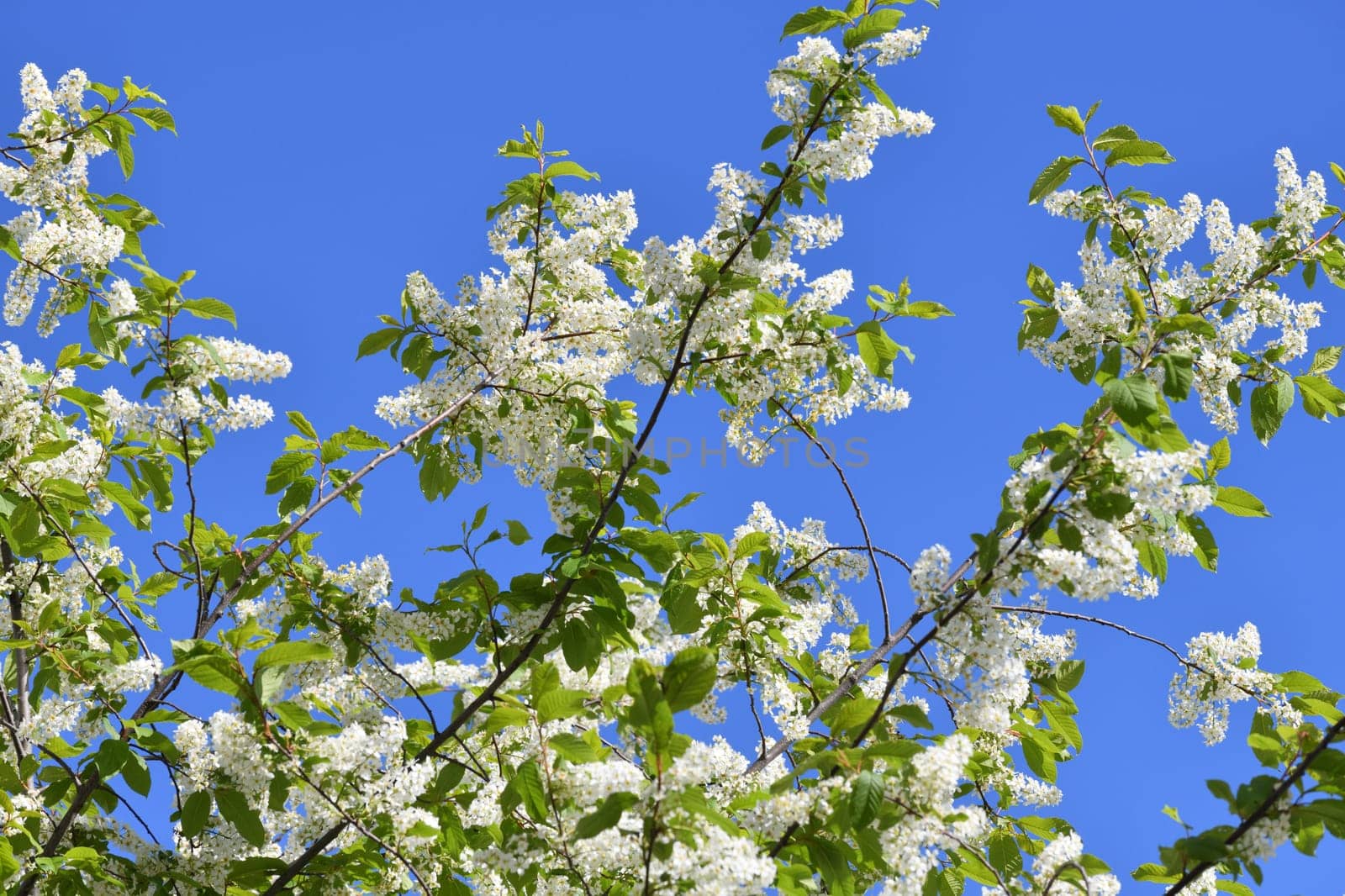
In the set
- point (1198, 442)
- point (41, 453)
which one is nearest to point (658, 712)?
point (1198, 442)

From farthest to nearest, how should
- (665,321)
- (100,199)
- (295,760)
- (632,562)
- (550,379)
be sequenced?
(100,199) → (550,379) → (665,321) → (632,562) → (295,760)

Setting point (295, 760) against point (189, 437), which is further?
point (189, 437)

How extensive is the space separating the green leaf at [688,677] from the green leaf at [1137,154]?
3473 mm

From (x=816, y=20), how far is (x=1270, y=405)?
2.93 metres

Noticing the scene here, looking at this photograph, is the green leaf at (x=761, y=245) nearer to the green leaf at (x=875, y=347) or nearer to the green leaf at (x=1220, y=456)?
the green leaf at (x=875, y=347)

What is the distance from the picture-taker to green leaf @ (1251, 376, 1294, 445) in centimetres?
502

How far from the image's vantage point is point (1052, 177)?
5.04 m

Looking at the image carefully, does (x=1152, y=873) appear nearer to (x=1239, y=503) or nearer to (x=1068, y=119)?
(x=1239, y=503)

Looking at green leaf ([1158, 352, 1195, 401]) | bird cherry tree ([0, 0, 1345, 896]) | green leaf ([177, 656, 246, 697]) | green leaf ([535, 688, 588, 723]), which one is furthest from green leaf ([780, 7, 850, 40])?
green leaf ([177, 656, 246, 697])

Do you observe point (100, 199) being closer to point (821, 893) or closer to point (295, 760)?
point (295, 760)

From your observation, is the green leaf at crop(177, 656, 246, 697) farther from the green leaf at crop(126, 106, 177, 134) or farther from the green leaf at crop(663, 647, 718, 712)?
Result: the green leaf at crop(126, 106, 177, 134)

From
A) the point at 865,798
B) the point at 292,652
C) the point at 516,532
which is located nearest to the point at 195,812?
the point at 292,652

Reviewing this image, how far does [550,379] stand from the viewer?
5121 millimetres

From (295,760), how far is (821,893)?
80.0 inches
